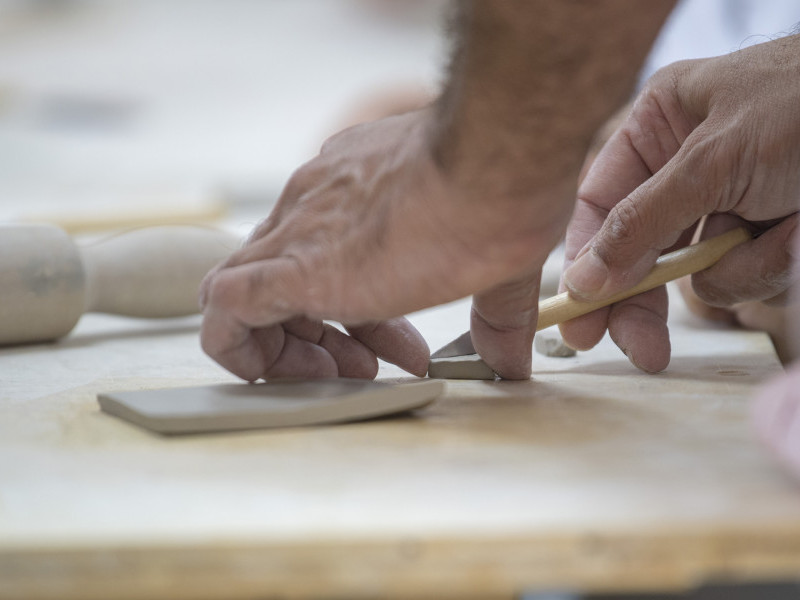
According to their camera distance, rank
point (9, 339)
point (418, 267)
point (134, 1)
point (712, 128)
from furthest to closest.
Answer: point (134, 1) → point (9, 339) → point (712, 128) → point (418, 267)

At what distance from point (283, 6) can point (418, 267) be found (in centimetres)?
351

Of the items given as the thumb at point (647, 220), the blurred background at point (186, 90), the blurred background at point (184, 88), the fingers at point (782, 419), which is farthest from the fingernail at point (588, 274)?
the blurred background at point (184, 88)

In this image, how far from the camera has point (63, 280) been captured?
4.28ft

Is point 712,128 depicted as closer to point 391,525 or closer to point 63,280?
point 391,525

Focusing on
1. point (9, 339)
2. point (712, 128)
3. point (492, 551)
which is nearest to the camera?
point (492, 551)

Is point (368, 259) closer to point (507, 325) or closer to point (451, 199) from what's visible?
point (451, 199)

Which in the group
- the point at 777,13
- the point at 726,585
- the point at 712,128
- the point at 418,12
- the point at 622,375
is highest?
the point at 418,12

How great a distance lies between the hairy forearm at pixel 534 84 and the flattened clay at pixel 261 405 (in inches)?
8.6

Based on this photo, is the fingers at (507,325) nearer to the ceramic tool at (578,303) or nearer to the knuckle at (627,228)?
the ceramic tool at (578,303)

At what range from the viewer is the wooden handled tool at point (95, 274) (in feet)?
4.18

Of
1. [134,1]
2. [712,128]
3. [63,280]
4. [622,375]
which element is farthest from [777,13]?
[134,1]

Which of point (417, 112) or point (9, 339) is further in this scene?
point (9, 339)

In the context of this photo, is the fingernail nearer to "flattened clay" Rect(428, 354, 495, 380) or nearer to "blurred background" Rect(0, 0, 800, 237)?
"flattened clay" Rect(428, 354, 495, 380)

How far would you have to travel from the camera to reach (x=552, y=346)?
4.05ft
